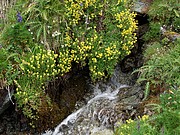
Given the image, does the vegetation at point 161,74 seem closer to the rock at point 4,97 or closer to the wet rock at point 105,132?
the wet rock at point 105,132

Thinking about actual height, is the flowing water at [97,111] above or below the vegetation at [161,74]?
below

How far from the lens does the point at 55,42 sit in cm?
542

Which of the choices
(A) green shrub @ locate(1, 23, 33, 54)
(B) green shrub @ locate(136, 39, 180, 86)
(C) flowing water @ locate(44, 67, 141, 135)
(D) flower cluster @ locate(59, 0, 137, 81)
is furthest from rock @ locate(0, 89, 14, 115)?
(B) green shrub @ locate(136, 39, 180, 86)

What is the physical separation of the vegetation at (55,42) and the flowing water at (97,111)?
0.26m

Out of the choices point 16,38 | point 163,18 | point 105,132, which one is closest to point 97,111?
point 105,132

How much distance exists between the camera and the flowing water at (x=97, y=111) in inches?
202

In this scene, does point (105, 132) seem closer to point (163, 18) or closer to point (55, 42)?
point (55, 42)

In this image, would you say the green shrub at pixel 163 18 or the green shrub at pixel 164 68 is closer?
the green shrub at pixel 164 68

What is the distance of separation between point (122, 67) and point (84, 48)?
1024 millimetres

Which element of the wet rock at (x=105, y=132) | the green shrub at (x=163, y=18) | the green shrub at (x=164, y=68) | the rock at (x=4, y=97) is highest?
the green shrub at (x=163, y=18)

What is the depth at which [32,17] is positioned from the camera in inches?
218

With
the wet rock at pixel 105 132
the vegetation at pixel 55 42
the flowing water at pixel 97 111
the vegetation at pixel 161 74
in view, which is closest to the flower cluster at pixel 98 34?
the vegetation at pixel 55 42

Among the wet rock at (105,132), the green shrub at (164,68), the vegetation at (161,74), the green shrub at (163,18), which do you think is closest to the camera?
the vegetation at (161,74)

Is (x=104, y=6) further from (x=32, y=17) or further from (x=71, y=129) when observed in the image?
(x=71, y=129)
